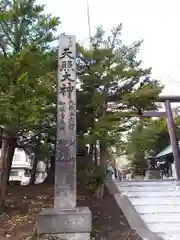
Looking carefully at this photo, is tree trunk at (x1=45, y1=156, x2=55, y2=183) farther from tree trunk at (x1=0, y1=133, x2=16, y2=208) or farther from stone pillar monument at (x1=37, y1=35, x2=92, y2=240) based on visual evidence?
stone pillar monument at (x1=37, y1=35, x2=92, y2=240)

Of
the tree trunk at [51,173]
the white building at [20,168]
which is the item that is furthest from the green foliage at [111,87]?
the white building at [20,168]

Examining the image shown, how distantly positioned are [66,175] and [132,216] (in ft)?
5.67

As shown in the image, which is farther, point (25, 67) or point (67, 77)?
point (67, 77)

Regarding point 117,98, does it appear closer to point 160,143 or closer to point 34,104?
point 34,104

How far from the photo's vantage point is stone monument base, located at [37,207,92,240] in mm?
3984

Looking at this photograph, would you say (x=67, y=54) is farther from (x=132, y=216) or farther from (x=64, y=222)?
(x=132, y=216)

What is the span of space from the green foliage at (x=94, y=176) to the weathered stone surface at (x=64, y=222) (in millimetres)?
1742

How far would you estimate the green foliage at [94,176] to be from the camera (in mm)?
5852

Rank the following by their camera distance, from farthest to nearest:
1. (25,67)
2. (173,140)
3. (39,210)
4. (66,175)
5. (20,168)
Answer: (20,168) → (173,140) → (39,210) → (25,67) → (66,175)

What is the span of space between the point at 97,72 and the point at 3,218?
4.05m

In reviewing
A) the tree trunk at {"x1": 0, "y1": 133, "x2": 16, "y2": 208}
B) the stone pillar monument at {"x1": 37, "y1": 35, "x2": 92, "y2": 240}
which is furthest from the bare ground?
the stone pillar monument at {"x1": 37, "y1": 35, "x2": 92, "y2": 240}

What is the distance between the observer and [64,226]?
Answer: 4.03 meters

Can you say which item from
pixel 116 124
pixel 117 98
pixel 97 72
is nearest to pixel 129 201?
pixel 116 124

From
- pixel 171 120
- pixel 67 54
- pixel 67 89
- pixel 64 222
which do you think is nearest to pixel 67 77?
pixel 67 89
